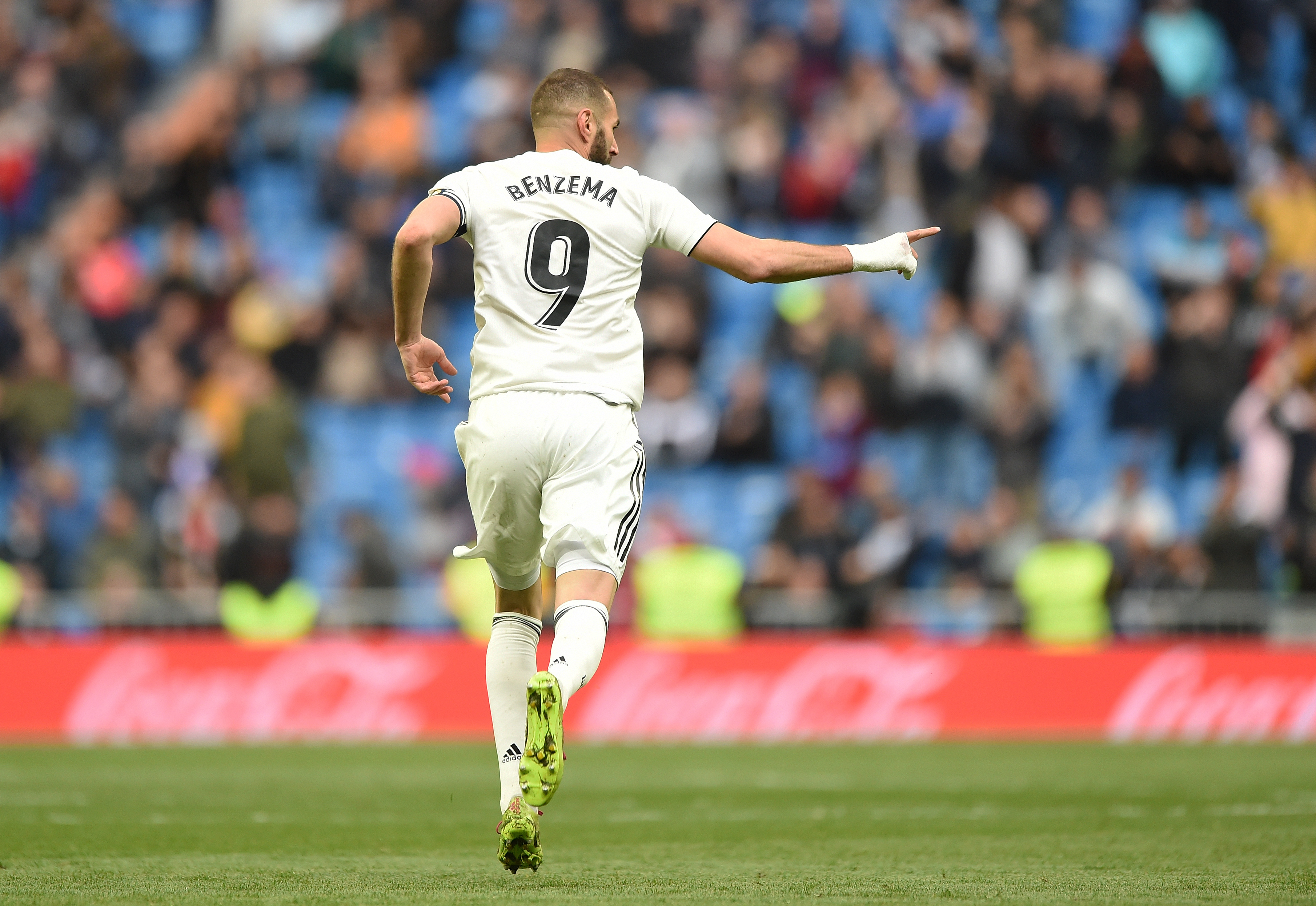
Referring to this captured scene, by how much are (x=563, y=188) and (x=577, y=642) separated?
54.1 inches

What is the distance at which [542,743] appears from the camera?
5.21m

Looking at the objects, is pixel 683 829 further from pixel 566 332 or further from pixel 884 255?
pixel 884 255

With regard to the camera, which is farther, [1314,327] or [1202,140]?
[1202,140]

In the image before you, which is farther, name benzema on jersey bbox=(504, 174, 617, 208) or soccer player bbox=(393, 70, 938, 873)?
name benzema on jersey bbox=(504, 174, 617, 208)

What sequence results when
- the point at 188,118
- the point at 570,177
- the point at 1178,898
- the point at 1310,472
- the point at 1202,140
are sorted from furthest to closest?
1. the point at 188,118
2. the point at 1202,140
3. the point at 1310,472
4. the point at 570,177
5. the point at 1178,898

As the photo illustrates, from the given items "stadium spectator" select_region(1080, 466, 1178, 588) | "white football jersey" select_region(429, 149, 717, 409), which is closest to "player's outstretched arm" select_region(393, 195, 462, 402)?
"white football jersey" select_region(429, 149, 717, 409)

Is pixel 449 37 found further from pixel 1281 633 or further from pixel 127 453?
pixel 1281 633

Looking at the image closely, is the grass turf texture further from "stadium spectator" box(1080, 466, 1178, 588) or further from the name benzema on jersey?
"stadium spectator" box(1080, 466, 1178, 588)

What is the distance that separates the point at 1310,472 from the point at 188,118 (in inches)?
448

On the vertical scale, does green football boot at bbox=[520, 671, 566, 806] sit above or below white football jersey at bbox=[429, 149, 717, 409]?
below

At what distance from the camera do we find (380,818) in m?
8.00

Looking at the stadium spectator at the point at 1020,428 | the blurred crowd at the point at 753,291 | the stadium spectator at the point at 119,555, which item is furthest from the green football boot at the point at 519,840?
the stadium spectator at the point at 1020,428

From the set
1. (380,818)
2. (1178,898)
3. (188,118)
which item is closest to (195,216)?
(188,118)

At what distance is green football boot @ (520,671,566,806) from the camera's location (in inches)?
203
